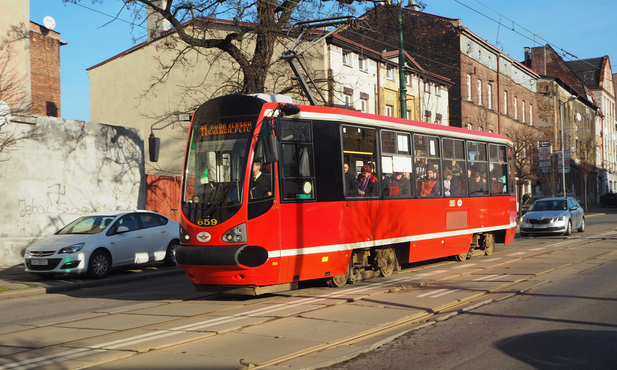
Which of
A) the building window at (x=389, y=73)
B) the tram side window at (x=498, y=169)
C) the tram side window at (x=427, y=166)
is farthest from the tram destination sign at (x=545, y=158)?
the tram side window at (x=427, y=166)

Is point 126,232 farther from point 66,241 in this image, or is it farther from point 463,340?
point 463,340

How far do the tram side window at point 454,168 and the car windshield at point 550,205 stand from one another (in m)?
12.1

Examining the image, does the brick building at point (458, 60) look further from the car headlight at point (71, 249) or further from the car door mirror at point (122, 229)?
the car headlight at point (71, 249)

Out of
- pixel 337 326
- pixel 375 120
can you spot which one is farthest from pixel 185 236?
pixel 375 120

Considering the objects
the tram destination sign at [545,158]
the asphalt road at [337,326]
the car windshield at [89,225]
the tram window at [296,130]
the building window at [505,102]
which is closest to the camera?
the asphalt road at [337,326]

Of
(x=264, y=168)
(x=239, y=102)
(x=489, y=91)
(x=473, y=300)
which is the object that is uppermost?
(x=489, y=91)

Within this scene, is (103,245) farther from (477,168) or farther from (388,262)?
(477,168)

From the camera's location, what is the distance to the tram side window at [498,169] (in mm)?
16734

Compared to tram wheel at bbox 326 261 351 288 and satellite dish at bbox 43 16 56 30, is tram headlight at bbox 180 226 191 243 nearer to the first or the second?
tram wheel at bbox 326 261 351 288

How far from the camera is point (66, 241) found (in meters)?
14.6

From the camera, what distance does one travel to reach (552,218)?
24.3 m

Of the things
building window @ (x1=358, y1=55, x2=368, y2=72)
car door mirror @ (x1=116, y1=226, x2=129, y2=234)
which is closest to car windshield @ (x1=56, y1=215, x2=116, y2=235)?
car door mirror @ (x1=116, y1=226, x2=129, y2=234)

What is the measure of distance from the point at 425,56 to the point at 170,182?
27.2 m

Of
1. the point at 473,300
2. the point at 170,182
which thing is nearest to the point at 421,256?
the point at 473,300
